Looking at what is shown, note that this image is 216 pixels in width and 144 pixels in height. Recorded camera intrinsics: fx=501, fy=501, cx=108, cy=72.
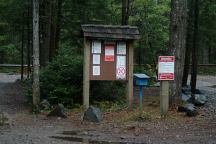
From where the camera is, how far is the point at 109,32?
15.6 metres

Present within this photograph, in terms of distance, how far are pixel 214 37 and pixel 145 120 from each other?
96.6ft

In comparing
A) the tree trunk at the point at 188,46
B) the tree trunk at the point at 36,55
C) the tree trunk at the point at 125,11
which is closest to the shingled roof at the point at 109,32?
the tree trunk at the point at 36,55

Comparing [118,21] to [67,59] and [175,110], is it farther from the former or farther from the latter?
[175,110]

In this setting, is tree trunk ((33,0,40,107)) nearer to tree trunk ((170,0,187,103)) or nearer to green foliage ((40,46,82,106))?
green foliage ((40,46,82,106))

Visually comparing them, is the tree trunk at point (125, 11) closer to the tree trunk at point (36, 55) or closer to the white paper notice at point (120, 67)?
the white paper notice at point (120, 67)

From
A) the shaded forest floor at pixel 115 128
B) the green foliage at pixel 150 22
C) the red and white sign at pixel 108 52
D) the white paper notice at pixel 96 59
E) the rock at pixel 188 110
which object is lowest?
the shaded forest floor at pixel 115 128

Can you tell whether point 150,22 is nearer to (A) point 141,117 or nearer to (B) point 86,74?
(B) point 86,74

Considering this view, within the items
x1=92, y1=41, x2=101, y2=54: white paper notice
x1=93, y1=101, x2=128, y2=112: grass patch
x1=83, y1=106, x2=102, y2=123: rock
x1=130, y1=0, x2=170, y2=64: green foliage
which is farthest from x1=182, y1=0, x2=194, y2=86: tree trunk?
x1=83, y1=106, x2=102, y2=123: rock

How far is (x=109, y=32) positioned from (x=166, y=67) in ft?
8.39

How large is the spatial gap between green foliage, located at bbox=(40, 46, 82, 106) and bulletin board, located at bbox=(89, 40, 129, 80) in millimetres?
890

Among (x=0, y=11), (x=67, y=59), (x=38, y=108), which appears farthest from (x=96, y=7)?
(x=38, y=108)

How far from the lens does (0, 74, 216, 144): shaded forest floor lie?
33.7 feet

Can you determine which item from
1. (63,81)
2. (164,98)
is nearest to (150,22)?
(63,81)

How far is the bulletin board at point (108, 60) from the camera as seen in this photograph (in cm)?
1571
